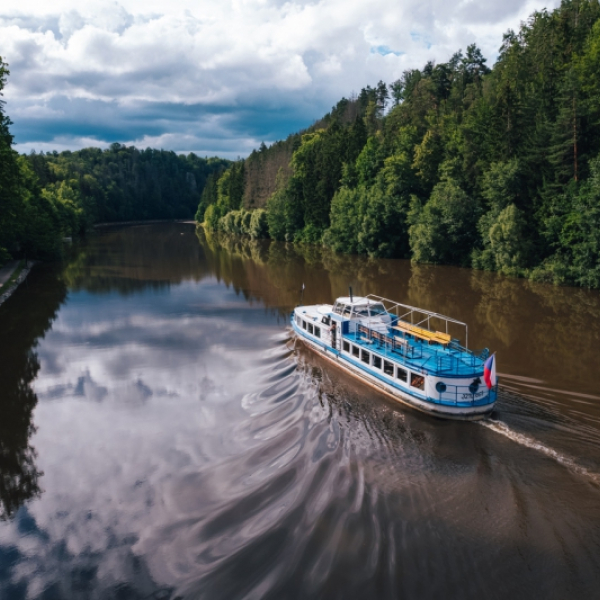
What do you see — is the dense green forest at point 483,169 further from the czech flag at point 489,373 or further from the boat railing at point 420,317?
the czech flag at point 489,373

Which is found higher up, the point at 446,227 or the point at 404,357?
the point at 446,227

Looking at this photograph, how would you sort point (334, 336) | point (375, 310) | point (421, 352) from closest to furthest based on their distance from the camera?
point (421, 352), point (334, 336), point (375, 310)

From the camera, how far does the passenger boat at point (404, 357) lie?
2219 centimetres

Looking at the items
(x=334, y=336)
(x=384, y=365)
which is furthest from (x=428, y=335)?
(x=334, y=336)

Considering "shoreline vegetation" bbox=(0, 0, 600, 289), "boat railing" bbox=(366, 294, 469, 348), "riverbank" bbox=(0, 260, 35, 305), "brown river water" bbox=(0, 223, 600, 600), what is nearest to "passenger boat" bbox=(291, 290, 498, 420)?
"boat railing" bbox=(366, 294, 469, 348)

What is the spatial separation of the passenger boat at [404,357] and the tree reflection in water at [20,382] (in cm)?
1594

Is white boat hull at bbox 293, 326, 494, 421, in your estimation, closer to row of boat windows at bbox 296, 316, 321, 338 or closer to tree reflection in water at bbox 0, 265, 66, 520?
row of boat windows at bbox 296, 316, 321, 338

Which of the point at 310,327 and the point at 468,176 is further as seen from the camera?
the point at 468,176

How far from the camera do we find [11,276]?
58.2 m

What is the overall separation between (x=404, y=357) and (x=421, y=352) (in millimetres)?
Answer: 1229

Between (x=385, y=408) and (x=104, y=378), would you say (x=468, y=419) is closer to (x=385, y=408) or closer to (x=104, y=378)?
(x=385, y=408)

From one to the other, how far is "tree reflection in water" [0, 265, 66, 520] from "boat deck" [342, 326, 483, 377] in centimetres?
1648

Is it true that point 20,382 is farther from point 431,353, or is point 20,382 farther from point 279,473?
point 431,353

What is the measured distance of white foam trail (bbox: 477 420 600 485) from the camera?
58.9 feet
